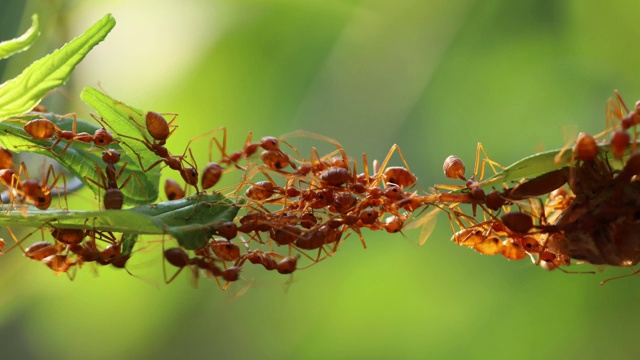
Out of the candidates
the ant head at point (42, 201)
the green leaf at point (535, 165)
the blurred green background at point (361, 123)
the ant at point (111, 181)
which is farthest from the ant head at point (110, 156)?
the blurred green background at point (361, 123)

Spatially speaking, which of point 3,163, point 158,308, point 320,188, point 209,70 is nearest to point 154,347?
point 158,308

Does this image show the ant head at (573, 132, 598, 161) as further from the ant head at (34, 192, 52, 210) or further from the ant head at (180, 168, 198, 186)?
the ant head at (34, 192, 52, 210)

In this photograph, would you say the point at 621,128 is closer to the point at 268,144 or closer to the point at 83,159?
the point at 268,144

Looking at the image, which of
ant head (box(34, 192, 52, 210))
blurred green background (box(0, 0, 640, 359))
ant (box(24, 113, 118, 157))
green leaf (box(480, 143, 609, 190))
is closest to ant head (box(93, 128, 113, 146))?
ant (box(24, 113, 118, 157))

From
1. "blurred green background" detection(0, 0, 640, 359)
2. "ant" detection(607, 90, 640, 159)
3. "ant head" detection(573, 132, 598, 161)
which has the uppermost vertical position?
"ant" detection(607, 90, 640, 159)

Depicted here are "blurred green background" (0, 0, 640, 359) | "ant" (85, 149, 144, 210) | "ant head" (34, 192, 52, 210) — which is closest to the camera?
"ant" (85, 149, 144, 210)

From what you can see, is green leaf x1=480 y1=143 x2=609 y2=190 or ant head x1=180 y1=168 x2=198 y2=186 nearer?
green leaf x1=480 y1=143 x2=609 y2=190

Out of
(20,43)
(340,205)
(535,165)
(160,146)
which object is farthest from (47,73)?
(535,165)
